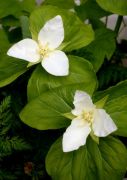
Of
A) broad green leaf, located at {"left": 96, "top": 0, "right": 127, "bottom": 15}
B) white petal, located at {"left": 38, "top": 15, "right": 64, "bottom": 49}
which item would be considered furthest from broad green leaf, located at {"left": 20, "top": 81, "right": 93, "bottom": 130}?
broad green leaf, located at {"left": 96, "top": 0, "right": 127, "bottom": 15}

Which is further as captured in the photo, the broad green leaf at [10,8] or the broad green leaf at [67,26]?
the broad green leaf at [10,8]

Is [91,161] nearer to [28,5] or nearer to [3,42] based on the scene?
[3,42]

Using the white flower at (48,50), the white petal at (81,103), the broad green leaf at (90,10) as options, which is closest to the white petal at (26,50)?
the white flower at (48,50)

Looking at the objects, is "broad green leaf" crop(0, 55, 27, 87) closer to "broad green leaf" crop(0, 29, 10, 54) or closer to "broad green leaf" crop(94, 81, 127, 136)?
"broad green leaf" crop(0, 29, 10, 54)

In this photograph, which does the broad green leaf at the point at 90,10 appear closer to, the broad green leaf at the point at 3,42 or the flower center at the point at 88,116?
the broad green leaf at the point at 3,42

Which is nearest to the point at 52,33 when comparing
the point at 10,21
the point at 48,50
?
the point at 48,50

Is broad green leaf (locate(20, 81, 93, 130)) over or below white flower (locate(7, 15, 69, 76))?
below

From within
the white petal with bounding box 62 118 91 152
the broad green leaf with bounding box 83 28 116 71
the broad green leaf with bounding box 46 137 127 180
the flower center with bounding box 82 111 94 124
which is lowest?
the broad green leaf with bounding box 46 137 127 180

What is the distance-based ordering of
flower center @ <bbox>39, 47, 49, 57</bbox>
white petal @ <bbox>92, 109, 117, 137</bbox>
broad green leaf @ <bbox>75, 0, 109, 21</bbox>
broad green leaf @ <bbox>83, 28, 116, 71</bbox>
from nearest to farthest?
white petal @ <bbox>92, 109, 117, 137</bbox>
flower center @ <bbox>39, 47, 49, 57</bbox>
broad green leaf @ <bbox>83, 28, 116, 71</bbox>
broad green leaf @ <bbox>75, 0, 109, 21</bbox>
